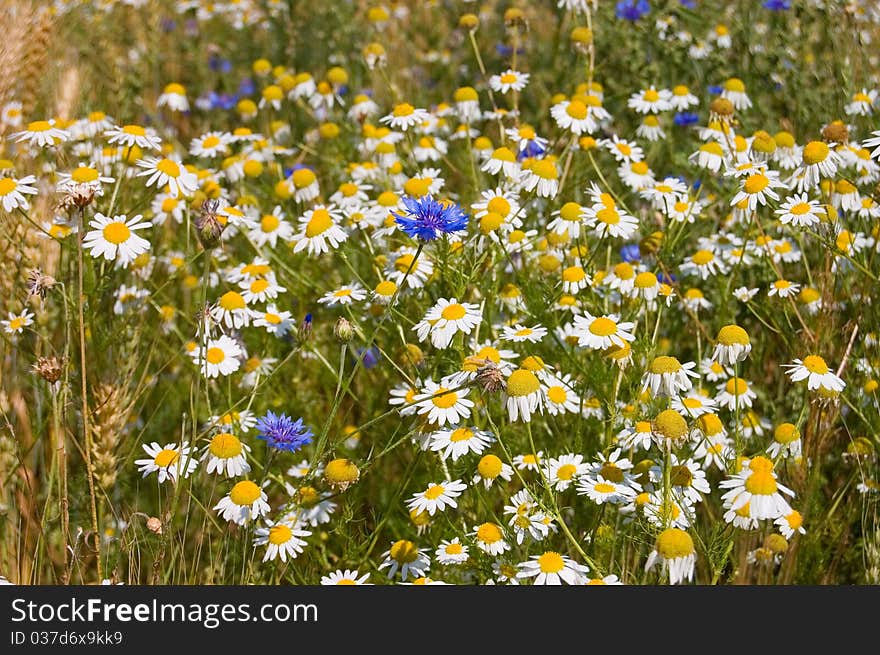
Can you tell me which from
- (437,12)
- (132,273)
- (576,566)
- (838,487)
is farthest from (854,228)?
(437,12)

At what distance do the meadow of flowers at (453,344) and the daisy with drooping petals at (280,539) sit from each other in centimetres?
1

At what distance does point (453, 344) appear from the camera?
2.14 m

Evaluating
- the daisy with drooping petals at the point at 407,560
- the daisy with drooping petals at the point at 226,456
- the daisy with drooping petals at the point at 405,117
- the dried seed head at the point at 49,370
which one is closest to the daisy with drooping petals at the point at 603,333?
the daisy with drooping petals at the point at 407,560

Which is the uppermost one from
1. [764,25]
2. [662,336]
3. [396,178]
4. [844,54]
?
[764,25]

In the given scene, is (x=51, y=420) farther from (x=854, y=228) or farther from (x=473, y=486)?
(x=854, y=228)

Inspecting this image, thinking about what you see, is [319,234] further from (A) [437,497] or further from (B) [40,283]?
(A) [437,497]

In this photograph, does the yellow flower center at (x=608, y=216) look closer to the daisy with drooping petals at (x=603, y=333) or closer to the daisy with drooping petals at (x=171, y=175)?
the daisy with drooping petals at (x=603, y=333)

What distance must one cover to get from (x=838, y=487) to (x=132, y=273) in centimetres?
210

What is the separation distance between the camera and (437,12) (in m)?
5.03

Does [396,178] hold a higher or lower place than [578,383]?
higher

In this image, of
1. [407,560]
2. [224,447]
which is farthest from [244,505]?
[407,560]

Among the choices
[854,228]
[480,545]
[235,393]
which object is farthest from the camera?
[854,228]

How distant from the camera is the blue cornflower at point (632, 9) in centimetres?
400

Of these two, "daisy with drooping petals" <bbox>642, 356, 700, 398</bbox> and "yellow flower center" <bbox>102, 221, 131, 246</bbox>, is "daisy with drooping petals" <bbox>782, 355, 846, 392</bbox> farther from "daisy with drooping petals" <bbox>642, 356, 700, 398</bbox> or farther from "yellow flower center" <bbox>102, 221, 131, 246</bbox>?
"yellow flower center" <bbox>102, 221, 131, 246</bbox>
